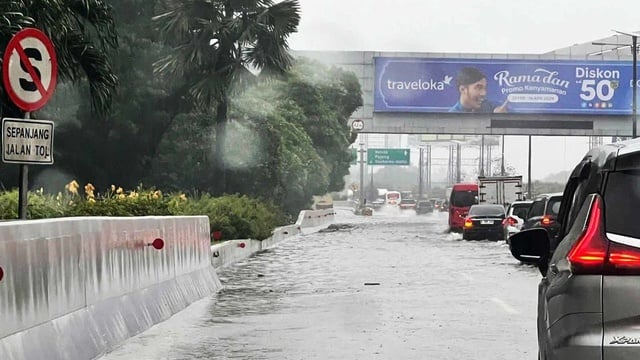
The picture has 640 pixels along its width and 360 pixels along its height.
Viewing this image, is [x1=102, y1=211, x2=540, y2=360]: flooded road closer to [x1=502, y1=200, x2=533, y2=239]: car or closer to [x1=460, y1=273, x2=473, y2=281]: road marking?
[x1=460, y1=273, x2=473, y2=281]: road marking

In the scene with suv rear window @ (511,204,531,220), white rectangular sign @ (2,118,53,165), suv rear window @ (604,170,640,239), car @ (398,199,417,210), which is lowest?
car @ (398,199,417,210)

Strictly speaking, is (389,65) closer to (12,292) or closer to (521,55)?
(521,55)

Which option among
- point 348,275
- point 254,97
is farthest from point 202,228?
point 254,97

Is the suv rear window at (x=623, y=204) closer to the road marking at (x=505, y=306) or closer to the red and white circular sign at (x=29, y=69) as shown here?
the red and white circular sign at (x=29, y=69)

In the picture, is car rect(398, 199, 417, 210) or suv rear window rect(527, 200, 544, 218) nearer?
suv rear window rect(527, 200, 544, 218)

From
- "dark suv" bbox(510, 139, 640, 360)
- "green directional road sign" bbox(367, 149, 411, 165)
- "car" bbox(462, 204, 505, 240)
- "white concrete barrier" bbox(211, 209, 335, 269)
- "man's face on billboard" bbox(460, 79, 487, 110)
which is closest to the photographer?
"dark suv" bbox(510, 139, 640, 360)

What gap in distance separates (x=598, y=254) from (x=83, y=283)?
21.0ft

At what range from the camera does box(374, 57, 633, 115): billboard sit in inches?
2810

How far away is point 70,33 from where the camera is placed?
20.9 meters

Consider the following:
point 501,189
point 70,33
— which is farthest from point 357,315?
point 501,189

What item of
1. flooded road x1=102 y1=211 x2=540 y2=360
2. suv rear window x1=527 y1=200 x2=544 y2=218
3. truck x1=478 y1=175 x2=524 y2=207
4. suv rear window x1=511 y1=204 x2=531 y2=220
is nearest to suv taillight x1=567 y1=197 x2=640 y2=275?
flooded road x1=102 y1=211 x2=540 y2=360

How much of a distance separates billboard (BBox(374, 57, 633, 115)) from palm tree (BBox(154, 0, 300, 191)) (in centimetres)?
3535

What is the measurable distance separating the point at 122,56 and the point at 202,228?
22.8 meters

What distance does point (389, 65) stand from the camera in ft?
237
